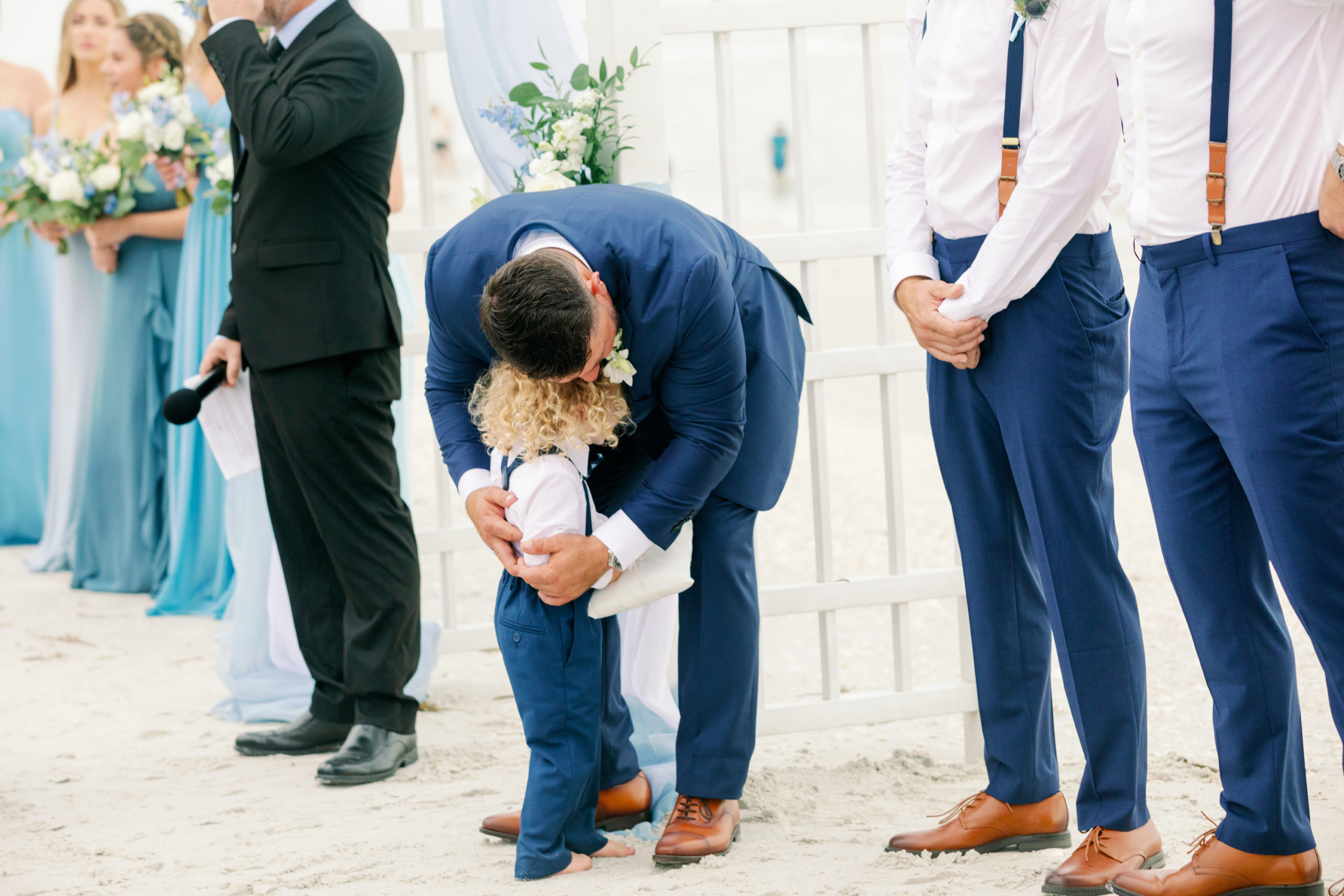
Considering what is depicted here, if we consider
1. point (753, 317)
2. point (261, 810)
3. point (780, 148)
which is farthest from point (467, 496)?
point (780, 148)

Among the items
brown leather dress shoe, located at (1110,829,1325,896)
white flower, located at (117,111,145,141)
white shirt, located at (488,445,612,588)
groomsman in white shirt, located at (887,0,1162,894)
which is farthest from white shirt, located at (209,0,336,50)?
brown leather dress shoe, located at (1110,829,1325,896)

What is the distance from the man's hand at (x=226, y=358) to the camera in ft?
12.5

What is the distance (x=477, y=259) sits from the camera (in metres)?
2.68

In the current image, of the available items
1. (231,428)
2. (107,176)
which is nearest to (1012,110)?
(231,428)

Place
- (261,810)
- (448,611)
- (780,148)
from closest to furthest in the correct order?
(261,810) → (448,611) → (780,148)

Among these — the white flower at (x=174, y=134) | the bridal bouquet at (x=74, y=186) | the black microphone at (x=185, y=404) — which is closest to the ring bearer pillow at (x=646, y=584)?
the black microphone at (x=185, y=404)

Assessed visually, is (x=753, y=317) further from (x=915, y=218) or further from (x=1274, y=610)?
(x=1274, y=610)

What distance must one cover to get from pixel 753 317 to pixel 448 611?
1.75 m

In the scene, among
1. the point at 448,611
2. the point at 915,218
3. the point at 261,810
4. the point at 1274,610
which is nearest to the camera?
the point at 1274,610

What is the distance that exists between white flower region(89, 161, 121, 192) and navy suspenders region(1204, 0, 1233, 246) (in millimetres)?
4527

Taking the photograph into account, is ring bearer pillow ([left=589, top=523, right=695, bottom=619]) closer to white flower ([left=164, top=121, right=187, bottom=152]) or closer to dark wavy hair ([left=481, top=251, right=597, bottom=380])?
dark wavy hair ([left=481, top=251, right=597, bottom=380])

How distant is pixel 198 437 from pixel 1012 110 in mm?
3844

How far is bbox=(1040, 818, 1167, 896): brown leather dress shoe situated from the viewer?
8.42ft

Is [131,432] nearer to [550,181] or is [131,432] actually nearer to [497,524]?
[550,181]
